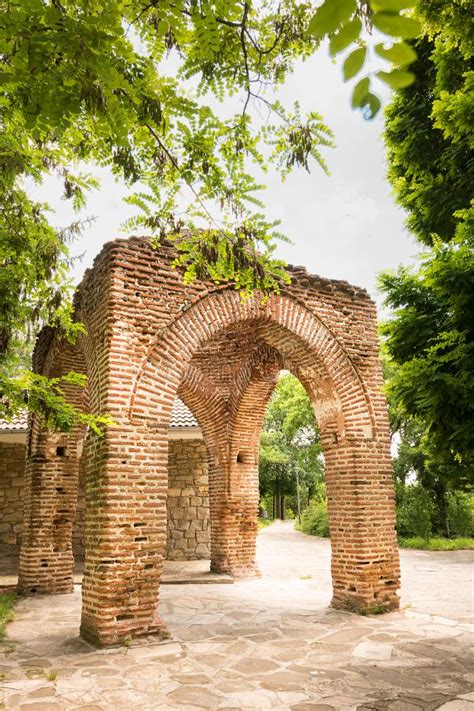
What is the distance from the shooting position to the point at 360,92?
114cm

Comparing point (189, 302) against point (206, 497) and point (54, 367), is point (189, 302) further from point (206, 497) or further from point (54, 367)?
point (206, 497)

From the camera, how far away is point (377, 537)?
7.10 meters

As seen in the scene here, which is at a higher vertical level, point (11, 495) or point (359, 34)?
point (359, 34)

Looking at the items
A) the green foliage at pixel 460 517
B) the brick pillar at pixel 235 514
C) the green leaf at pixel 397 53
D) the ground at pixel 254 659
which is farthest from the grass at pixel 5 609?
the green foliage at pixel 460 517

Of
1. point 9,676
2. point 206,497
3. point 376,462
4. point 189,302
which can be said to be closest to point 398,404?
point 376,462

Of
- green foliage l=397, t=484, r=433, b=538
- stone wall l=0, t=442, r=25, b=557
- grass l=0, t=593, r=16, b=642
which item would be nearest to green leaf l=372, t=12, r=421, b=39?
grass l=0, t=593, r=16, b=642

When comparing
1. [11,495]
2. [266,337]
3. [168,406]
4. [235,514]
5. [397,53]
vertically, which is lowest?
[235,514]

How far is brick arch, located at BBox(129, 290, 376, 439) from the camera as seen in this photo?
629cm

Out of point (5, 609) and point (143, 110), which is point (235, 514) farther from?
point (143, 110)

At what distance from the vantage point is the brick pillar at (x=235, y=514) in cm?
1028

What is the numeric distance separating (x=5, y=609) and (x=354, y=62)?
8.23m

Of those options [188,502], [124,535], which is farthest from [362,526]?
[188,502]

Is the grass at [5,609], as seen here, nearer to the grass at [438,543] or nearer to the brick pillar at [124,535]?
the brick pillar at [124,535]

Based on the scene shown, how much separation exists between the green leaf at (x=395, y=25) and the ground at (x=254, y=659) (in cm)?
447
